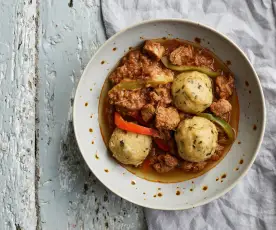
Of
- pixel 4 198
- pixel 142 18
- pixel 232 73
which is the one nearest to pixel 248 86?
pixel 232 73

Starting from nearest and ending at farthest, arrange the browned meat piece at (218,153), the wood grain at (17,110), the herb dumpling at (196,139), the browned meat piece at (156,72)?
the herb dumpling at (196,139) → the browned meat piece at (156,72) → the browned meat piece at (218,153) → the wood grain at (17,110)

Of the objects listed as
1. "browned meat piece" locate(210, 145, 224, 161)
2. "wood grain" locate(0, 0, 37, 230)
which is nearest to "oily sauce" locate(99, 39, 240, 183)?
"browned meat piece" locate(210, 145, 224, 161)

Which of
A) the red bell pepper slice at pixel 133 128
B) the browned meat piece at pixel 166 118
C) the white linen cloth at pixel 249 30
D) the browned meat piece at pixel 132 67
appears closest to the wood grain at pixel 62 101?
the white linen cloth at pixel 249 30

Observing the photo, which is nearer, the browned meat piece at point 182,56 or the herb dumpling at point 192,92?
the herb dumpling at point 192,92

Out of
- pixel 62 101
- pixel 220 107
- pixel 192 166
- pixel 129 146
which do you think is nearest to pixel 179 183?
pixel 192 166

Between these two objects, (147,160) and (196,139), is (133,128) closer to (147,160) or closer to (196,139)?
(147,160)

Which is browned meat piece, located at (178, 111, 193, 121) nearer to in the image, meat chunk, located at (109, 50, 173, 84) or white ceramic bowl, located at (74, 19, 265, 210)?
meat chunk, located at (109, 50, 173, 84)

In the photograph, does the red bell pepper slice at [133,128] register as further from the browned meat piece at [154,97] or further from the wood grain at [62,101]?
the wood grain at [62,101]

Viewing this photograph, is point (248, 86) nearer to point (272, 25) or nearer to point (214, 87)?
point (214, 87)
